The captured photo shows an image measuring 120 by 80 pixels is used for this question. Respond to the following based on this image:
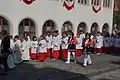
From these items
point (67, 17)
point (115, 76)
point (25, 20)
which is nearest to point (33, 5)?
point (25, 20)

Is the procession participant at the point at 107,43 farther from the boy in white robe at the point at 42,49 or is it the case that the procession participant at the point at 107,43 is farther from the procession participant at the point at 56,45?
the boy in white robe at the point at 42,49

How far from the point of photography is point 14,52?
18.6m

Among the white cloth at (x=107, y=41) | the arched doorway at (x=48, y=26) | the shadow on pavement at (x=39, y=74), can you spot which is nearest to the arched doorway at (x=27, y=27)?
the arched doorway at (x=48, y=26)

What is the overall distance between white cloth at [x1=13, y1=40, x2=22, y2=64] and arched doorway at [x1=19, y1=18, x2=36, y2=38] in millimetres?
3437

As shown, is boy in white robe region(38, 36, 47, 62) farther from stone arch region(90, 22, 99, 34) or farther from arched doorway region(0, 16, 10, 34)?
stone arch region(90, 22, 99, 34)

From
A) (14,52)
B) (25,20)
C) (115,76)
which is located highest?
(25,20)

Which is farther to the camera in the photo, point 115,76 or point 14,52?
point 14,52

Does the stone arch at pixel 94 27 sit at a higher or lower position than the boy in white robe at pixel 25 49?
higher

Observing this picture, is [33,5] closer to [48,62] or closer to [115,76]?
[48,62]

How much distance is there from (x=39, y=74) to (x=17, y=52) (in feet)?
12.3

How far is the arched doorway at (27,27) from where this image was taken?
2247 cm

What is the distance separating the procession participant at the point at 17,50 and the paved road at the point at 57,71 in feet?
1.53

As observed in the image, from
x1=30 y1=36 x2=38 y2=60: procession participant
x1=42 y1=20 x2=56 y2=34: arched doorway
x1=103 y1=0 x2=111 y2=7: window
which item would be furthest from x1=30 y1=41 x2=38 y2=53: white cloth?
x1=103 y1=0 x2=111 y2=7: window

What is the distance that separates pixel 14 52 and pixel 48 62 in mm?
2186
